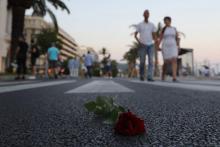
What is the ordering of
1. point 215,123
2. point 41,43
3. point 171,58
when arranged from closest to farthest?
1. point 215,123
2. point 171,58
3. point 41,43

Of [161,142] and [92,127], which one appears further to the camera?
[92,127]

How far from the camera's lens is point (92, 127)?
1.22 m

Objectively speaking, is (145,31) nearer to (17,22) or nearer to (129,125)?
(129,125)

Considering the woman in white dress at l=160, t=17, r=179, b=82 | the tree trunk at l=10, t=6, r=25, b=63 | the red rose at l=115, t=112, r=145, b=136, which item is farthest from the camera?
the tree trunk at l=10, t=6, r=25, b=63

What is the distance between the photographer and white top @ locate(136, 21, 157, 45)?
368 inches

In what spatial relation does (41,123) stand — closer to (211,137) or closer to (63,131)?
(63,131)

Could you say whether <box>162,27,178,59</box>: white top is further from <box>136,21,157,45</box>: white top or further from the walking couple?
<box>136,21,157,45</box>: white top

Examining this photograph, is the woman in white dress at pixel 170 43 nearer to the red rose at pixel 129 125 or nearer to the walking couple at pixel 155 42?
the walking couple at pixel 155 42

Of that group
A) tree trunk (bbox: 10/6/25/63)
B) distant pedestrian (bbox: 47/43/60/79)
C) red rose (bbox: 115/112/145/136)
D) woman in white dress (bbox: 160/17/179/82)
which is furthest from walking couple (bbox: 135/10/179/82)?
tree trunk (bbox: 10/6/25/63)

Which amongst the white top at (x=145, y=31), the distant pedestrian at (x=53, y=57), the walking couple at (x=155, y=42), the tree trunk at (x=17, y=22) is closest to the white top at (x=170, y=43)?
the walking couple at (x=155, y=42)

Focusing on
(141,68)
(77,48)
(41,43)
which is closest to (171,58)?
(141,68)

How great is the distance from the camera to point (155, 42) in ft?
31.5

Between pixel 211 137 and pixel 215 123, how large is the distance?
0.30m

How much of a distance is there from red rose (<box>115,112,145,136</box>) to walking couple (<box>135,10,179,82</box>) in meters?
8.05
